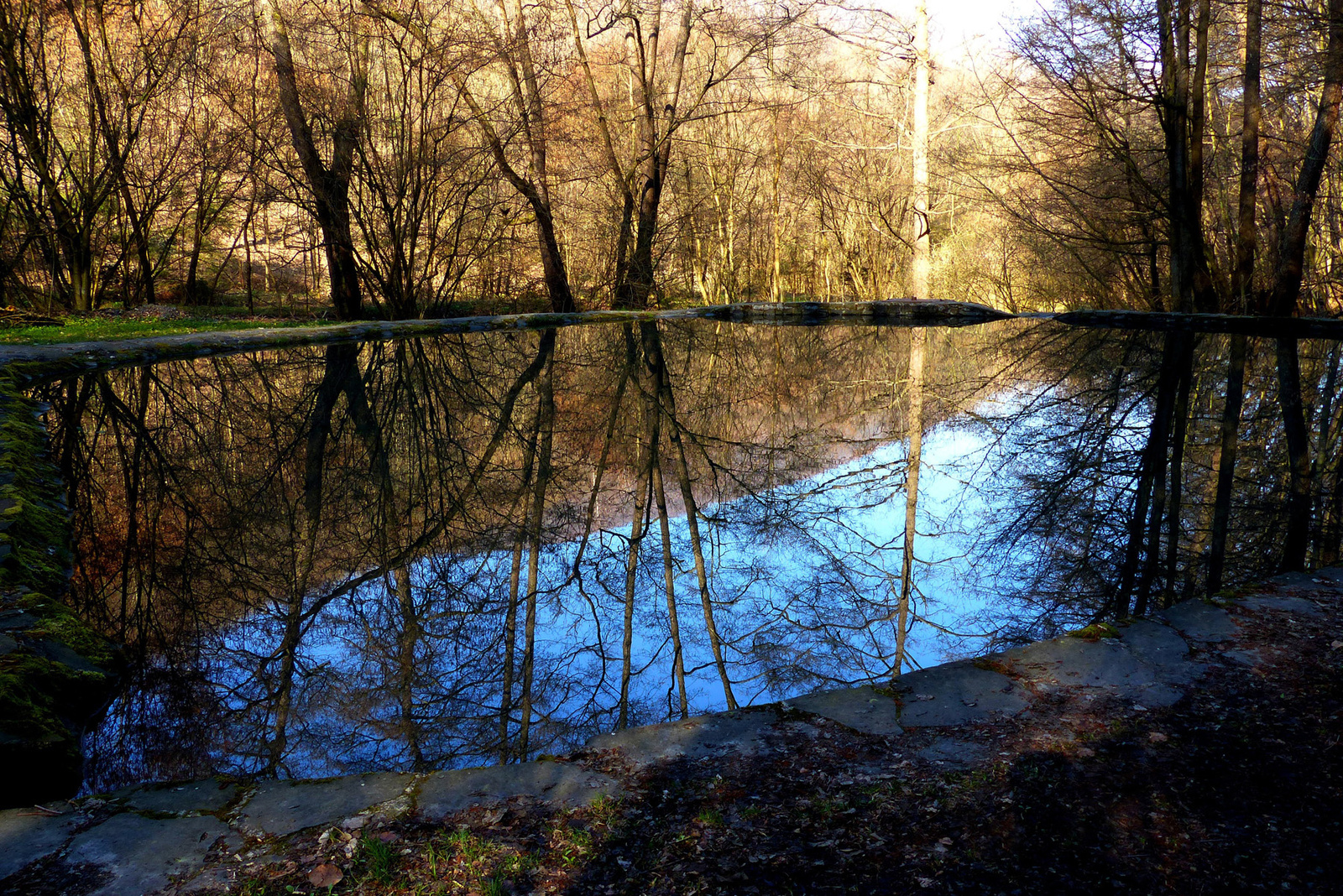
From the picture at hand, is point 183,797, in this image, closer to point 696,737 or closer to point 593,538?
point 696,737

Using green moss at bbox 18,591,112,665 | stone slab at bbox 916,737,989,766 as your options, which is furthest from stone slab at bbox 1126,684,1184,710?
green moss at bbox 18,591,112,665

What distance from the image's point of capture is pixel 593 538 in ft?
14.2

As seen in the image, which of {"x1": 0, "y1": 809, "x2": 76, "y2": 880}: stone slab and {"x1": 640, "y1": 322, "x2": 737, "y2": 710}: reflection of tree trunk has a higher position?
{"x1": 640, "y1": 322, "x2": 737, "y2": 710}: reflection of tree trunk

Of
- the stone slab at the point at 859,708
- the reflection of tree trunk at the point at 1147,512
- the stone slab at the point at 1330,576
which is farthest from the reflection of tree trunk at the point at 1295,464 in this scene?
the stone slab at the point at 859,708

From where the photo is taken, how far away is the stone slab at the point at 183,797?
81.7 inches

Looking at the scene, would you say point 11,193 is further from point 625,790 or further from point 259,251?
point 625,790

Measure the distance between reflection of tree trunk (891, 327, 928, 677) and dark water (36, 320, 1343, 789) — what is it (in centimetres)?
3

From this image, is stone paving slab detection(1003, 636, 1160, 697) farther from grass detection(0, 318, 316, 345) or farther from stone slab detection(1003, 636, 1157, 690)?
grass detection(0, 318, 316, 345)

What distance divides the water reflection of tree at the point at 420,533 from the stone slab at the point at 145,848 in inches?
16.1

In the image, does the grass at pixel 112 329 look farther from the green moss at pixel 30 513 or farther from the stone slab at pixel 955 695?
the stone slab at pixel 955 695

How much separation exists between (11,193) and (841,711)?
15976mm

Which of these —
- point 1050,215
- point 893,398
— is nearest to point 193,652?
point 893,398

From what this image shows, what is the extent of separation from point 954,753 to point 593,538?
2.45 m

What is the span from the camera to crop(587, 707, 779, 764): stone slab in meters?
2.22
